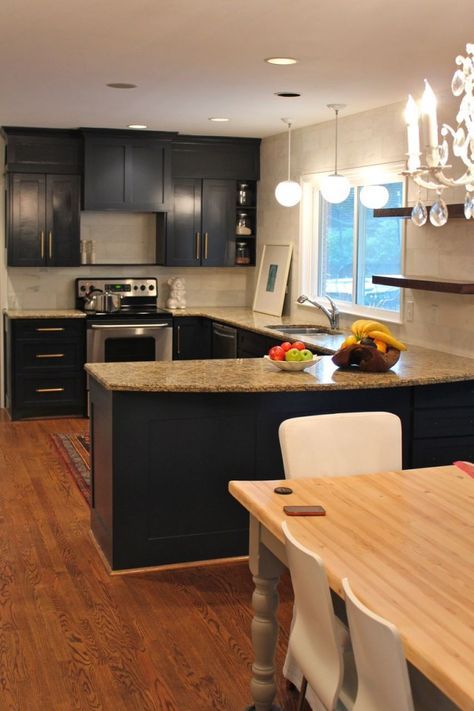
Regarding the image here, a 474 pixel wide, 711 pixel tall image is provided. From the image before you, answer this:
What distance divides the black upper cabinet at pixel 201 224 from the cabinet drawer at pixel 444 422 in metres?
3.85

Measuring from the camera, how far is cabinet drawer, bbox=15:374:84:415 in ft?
24.3

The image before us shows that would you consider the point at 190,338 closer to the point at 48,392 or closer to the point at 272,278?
the point at 272,278

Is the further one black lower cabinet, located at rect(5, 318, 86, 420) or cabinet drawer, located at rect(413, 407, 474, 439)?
black lower cabinet, located at rect(5, 318, 86, 420)

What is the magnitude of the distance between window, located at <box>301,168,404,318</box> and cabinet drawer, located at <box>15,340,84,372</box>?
1937 millimetres

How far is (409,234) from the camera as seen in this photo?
565 centimetres

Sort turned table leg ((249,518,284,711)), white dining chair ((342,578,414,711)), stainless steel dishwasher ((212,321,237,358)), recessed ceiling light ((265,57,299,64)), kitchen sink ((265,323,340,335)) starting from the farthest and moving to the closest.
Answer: stainless steel dishwasher ((212,321,237,358)), kitchen sink ((265,323,340,335)), recessed ceiling light ((265,57,299,64)), turned table leg ((249,518,284,711)), white dining chair ((342,578,414,711))

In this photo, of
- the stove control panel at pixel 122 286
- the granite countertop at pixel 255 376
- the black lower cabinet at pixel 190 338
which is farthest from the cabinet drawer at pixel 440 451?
the stove control panel at pixel 122 286

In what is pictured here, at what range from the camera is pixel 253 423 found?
4266 millimetres

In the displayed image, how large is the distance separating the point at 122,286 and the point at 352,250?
230 centimetres

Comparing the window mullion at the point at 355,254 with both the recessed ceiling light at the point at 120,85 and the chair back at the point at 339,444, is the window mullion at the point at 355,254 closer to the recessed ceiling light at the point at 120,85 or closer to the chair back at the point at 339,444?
the recessed ceiling light at the point at 120,85

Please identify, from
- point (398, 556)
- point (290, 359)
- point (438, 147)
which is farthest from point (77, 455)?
point (438, 147)

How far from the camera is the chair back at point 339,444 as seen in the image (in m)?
3.10

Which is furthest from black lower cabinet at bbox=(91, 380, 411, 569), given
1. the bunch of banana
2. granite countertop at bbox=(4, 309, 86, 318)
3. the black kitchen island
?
granite countertop at bbox=(4, 309, 86, 318)

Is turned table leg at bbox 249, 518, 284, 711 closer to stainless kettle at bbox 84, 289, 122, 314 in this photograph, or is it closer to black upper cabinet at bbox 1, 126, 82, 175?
stainless kettle at bbox 84, 289, 122, 314
